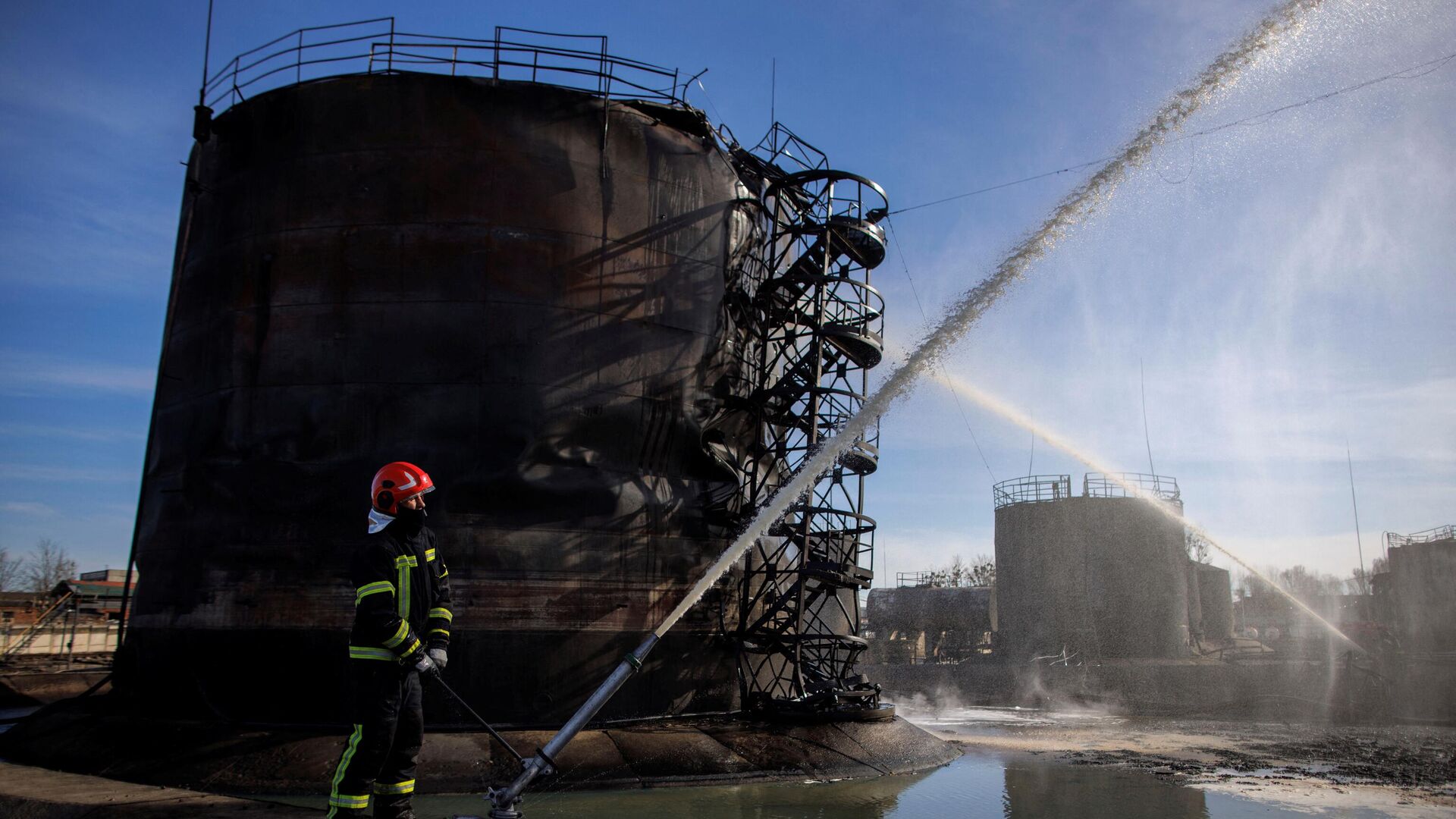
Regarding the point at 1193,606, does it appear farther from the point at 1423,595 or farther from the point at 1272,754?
the point at 1272,754

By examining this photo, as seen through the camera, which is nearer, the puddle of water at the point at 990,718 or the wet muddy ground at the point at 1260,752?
the wet muddy ground at the point at 1260,752

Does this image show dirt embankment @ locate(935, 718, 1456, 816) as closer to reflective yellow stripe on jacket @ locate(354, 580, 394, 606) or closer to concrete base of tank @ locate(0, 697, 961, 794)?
concrete base of tank @ locate(0, 697, 961, 794)

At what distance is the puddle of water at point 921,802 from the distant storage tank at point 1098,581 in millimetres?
24556

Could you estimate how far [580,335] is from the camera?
14836 mm

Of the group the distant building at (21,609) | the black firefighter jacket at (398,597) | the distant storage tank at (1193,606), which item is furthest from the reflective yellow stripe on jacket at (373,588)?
the distant building at (21,609)

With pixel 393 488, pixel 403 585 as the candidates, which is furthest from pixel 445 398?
pixel 403 585

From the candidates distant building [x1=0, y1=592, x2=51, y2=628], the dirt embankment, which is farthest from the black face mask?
distant building [x1=0, y1=592, x2=51, y2=628]

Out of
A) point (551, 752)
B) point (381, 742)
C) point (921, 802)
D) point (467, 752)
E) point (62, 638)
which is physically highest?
point (381, 742)

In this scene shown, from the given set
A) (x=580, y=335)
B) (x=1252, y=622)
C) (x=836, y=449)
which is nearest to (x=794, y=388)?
(x=836, y=449)

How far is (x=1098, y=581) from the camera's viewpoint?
37.2m

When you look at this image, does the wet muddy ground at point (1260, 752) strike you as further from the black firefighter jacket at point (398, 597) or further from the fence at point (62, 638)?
the fence at point (62, 638)

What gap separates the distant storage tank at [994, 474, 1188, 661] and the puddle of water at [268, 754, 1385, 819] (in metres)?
24.6

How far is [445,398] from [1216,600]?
46.0 meters

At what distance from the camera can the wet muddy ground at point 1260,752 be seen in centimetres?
1226
